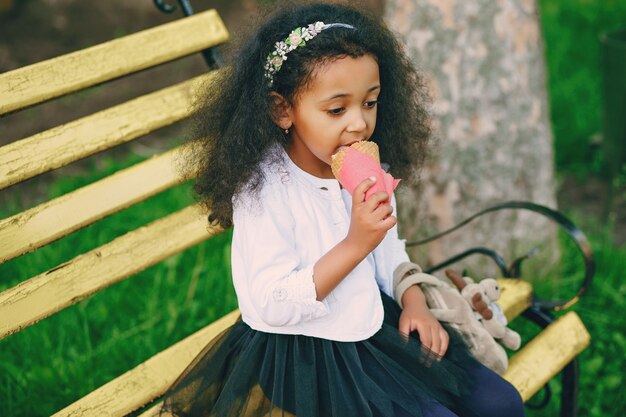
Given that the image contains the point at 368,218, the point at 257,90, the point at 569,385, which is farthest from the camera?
the point at 569,385

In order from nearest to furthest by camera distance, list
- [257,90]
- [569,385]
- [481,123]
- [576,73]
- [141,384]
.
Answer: [257,90] → [141,384] → [569,385] → [481,123] → [576,73]

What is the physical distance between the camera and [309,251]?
70.6 inches

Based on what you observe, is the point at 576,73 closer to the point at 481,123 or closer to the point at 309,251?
the point at 481,123

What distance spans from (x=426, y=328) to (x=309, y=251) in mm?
374

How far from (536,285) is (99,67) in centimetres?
203

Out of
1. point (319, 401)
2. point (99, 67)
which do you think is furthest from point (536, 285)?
point (99, 67)

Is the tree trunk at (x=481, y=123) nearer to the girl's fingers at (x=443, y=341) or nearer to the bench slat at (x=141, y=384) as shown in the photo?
the girl's fingers at (x=443, y=341)

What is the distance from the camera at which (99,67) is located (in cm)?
221

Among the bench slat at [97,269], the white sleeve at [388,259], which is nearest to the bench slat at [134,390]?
the bench slat at [97,269]

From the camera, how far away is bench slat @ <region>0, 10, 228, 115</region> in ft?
6.79

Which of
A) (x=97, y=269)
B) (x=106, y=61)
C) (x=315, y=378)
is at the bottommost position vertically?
(x=315, y=378)

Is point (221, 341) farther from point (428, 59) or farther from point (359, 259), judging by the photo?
point (428, 59)

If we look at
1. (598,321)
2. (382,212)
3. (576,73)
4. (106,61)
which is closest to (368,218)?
(382,212)

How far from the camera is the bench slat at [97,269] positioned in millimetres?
1926
